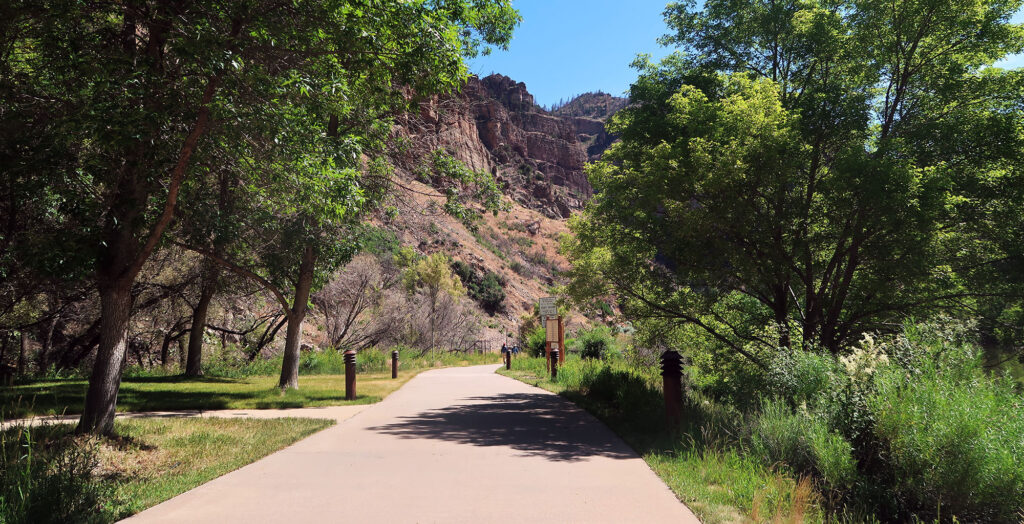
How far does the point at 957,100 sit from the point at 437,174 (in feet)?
35.1

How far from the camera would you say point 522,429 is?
8.86m

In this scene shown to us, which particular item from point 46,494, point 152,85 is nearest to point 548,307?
point 152,85

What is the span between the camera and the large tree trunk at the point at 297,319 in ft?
46.9

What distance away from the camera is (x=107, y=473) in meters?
5.49

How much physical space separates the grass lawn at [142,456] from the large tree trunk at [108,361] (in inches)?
12.7

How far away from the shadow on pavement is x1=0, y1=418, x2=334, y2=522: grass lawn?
1783mm

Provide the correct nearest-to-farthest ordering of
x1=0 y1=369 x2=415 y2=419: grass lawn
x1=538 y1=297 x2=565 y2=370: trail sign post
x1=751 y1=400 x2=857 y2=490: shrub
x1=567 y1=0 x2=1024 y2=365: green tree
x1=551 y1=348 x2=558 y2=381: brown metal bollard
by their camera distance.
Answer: x1=751 y1=400 x2=857 y2=490: shrub
x1=567 y1=0 x2=1024 y2=365: green tree
x1=0 y1=369 x2=415 y2=419: grass lawn
x1=551 y1=348 x2=558 y2=381: brown metal bollard
x1=538 y1=297 x2=565 y2=370: trail sign post

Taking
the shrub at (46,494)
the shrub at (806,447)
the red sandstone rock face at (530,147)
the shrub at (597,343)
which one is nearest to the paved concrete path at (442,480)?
the shrub at (46,494)

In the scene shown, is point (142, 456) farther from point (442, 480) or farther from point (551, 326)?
point (551, 326)

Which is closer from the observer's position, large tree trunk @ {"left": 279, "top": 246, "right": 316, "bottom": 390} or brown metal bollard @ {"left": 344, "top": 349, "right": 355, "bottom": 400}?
brown metal bollard @ {"left": 344, "top": 349, "right": 355, "bottom": 400}

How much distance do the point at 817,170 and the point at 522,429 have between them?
8763 mm

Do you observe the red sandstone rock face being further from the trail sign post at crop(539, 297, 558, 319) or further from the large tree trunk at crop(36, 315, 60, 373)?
the large tree trunk at crop(36, 315, 60, 373)

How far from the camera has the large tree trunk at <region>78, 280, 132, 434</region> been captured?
6695 millimetres

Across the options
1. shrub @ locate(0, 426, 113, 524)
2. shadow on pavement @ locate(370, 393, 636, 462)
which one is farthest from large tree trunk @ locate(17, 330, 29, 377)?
shrub @ locate(0, 426, 113, 524)
